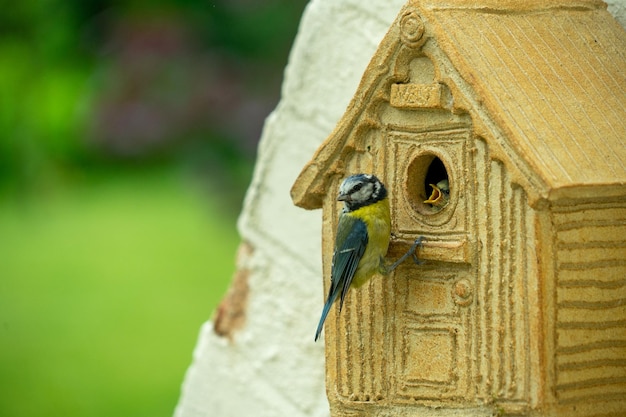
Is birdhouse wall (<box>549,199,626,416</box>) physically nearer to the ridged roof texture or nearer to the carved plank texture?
the carved plank texture

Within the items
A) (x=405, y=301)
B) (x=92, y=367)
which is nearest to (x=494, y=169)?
(x=405, y=301)

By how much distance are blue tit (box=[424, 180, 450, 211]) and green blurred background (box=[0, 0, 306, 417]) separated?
5.78 m

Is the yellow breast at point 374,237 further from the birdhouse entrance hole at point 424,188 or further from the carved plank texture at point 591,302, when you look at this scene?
the carved plank texture at point 591,302

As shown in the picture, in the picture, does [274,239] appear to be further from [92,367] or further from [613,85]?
[92,367]

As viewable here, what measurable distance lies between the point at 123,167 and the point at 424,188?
10277 millimetres

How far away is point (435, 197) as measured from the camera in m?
3.19

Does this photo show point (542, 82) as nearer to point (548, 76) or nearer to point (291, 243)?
point (548, 76)

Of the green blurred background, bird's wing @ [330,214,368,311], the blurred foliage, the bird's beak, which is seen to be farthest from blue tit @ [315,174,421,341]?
the blurred foliage

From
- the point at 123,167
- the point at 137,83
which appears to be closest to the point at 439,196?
the point at 137,83

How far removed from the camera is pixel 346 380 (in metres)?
3.29

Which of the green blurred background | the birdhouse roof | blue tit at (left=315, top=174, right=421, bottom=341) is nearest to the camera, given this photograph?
the birdhouse roof

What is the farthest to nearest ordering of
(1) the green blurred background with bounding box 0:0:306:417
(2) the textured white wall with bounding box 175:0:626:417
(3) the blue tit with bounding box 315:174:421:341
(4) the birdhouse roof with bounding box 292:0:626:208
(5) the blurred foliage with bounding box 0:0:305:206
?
(5) the blurred foliage with bounding box 0:0:305:206 → (1) the green blurred background with bounding box 0:0:306:417 → (2) the textured white wall with bounding box 175:0:626:417 → (3) the blue tit with bounding box 315:174:421:341 → (4) the birdhouse roof with bounding box 292:0:626:208

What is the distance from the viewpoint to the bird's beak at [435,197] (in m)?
3.16

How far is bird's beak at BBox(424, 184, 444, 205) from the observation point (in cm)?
316
